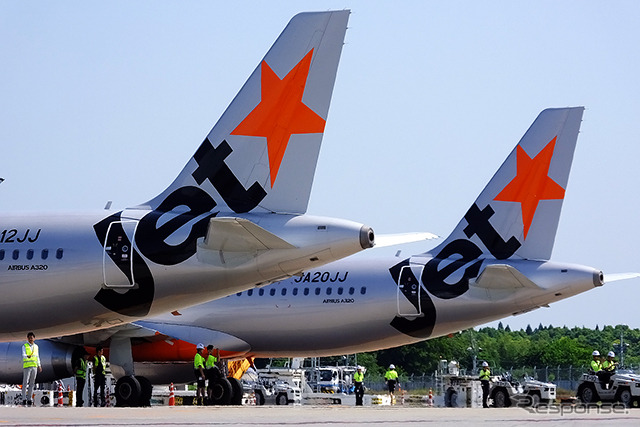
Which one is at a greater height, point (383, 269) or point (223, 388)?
point (383, 269)

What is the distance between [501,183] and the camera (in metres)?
31.8

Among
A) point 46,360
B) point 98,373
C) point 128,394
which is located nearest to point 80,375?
point 98,373

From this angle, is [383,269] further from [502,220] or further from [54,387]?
[54,387]

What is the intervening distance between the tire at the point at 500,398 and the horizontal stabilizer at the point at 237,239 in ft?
43.9

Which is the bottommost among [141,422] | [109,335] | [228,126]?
[141,422]

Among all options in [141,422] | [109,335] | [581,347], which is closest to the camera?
[141,422]

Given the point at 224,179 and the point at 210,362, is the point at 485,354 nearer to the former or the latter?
the point at 210,362

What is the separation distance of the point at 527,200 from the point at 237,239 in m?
12.8

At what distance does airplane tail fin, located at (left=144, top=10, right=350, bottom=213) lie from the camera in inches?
856

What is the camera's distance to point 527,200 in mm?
31250

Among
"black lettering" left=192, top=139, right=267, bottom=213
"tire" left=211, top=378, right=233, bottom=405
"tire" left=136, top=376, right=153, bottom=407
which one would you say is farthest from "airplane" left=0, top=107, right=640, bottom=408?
"black lettering" left=192, top=139, right=267, bottom=213

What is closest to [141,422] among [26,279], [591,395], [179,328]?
[26,279]

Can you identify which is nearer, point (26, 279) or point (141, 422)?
point (141, 422)

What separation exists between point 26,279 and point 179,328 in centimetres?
807
